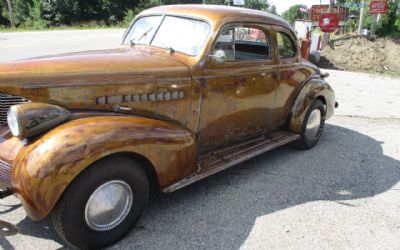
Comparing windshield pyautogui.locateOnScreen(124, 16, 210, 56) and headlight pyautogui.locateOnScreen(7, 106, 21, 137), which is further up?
windshield pyautogui.locateOnScreen(124, 16, 210, 56)

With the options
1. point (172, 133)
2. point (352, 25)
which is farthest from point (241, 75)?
point (352, 25)

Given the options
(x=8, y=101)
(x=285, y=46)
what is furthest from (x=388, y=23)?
(x=8, y=101)

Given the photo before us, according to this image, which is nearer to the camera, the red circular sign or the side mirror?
the side mirror

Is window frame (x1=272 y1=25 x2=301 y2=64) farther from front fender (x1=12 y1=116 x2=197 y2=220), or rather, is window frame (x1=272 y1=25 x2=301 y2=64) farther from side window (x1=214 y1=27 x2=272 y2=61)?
front fender (x1=12 y1=116 x2=197 y2=220)

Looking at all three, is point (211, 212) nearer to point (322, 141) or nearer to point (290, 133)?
point (290, 133)

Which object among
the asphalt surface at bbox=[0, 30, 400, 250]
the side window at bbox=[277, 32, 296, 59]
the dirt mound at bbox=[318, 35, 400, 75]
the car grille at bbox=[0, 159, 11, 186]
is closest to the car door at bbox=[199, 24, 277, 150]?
the side window at bbox=[277, 32, 296, 59]

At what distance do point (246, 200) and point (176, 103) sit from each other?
1243 millimetres

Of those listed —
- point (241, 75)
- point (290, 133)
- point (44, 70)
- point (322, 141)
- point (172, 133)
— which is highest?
point (44, 70)

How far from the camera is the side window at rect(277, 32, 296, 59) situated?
4.86 m

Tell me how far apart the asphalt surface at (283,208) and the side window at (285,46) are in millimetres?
1334

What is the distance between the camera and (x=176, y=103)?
3631 millimetres

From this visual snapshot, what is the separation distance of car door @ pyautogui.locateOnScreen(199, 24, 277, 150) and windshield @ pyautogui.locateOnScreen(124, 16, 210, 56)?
18 centimetres

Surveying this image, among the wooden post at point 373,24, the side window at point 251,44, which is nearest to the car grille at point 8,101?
the side window at point 251,44

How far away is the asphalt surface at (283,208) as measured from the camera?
328 cm
